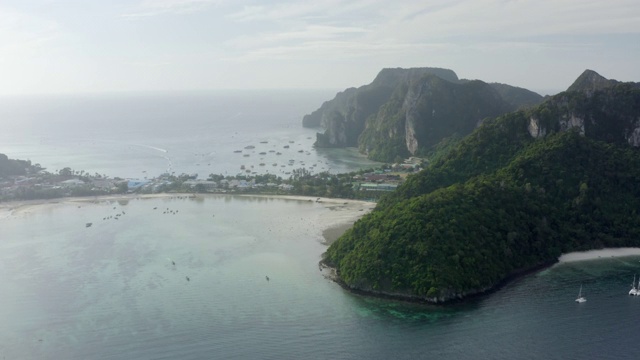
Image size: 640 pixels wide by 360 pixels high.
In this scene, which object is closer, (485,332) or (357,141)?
(485,332)

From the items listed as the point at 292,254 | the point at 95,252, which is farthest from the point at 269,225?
the point at 95,252

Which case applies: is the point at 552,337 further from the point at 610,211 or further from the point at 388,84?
the point at 388,84

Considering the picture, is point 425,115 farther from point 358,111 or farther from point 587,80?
point 587,80

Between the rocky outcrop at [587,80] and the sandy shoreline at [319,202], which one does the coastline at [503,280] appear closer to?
the sandy shoreline at [319,202]

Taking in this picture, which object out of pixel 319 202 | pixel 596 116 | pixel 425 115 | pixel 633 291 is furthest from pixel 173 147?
pixel 633 291

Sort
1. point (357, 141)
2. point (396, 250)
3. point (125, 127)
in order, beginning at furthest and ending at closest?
point (125, 127), point (357, 141), point (396, 250)

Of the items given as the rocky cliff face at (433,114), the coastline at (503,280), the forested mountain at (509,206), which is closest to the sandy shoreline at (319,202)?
the forested mountain at (509,206)

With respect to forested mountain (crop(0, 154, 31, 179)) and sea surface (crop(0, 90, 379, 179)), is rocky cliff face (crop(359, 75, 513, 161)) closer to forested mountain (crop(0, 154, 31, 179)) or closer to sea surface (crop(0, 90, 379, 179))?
sea surface (crop(0, 90, 379, 179))
